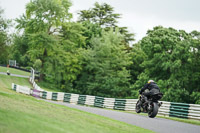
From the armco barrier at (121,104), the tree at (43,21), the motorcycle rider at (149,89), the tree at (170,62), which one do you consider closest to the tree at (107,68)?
the tree at (43,21)

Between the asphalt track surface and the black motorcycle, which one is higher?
the black motorcycle

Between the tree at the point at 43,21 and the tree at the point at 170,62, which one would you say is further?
the tree at the point at 43,21

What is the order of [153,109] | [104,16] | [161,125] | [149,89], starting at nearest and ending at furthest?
1. [161,125]
2. [153,109]
3. [149,89]
4. [104,16]

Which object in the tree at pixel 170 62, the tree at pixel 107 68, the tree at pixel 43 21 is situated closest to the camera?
the tree at pixel 170 62

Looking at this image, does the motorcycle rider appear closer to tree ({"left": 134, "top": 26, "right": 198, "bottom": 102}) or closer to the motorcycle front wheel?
the motorcycle front wheel

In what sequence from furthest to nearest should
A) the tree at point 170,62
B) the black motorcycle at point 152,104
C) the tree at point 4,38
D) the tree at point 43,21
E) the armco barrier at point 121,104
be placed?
the tree at point 4,38 < the tree at point 43,21 < the tree at point 170,62 < the armco barrier at point 121,104 < the black motorcycle at point 152,104

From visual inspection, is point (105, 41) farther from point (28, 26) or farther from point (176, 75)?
point (176, 75)

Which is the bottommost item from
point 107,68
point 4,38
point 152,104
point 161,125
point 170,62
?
point 161,125

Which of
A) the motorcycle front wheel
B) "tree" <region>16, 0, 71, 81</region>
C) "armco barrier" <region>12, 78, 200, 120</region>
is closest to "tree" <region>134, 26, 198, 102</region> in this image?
"armco barrier" <region>12, 78, 200, 120</region>

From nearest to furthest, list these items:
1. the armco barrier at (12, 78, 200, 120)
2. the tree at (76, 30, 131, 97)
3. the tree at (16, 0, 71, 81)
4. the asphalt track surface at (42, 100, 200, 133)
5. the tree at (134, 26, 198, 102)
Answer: the asphalt track surface at (42, 100, 200, 133), the armco barrier at (12, 78, 200, 120), the tree at (134, 26, 198, 102), the tree at (16, 0, 71, 81), the tree at (76, 30, 131, 97)

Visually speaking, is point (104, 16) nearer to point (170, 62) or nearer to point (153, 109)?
point (170, 62)

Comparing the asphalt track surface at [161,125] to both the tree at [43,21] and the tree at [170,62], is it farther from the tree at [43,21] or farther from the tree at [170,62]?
the tree at [43,21]

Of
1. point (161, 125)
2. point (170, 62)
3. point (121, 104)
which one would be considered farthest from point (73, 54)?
point (161, 125)

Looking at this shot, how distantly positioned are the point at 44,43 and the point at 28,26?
392 cm
